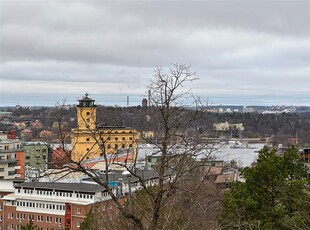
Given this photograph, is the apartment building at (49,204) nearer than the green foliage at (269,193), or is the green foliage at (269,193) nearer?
the green foliage at (269,193)

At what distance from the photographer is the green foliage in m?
15.0

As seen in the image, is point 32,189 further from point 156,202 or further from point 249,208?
point 156,202

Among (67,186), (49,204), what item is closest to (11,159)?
(49,204)

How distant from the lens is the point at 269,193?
52.2ft

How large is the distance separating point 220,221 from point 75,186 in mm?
14591

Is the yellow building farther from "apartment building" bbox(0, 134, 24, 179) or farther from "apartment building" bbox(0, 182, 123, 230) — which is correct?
"apartment building" bbox(0, 134, 24, 179)

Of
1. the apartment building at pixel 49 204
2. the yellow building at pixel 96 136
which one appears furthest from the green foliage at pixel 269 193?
the apartment building at pixel 49 204

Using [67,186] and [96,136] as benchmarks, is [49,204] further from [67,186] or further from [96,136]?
[96,136]

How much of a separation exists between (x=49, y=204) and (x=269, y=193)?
16.6m

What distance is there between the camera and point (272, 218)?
1499 cm

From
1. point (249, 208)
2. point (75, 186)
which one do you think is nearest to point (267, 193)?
point (249, 208)

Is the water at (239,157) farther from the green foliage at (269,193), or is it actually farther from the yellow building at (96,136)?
the yellow building at (96,136)

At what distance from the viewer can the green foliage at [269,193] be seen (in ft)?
49.3

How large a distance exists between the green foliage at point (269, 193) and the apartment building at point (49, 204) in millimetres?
12382
